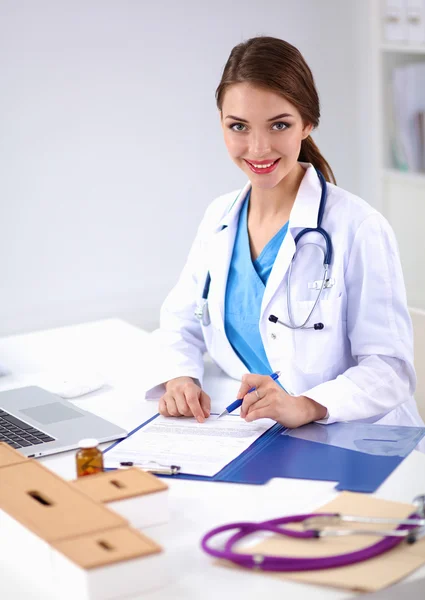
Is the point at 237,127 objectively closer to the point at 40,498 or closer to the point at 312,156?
the point at 312,156

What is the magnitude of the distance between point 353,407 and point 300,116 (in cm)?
61

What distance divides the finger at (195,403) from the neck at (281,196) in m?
0.46

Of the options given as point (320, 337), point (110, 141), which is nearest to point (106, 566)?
point (320, 337)

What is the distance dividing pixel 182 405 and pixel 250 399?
0.16m

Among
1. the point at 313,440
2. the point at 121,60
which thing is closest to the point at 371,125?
the point at 121,60

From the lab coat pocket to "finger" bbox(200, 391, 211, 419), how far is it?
21 cm

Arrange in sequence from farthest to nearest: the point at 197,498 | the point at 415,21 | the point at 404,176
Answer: the point at 404,176 → the point at 415,21 → the point at 197,498

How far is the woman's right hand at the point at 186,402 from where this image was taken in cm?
171

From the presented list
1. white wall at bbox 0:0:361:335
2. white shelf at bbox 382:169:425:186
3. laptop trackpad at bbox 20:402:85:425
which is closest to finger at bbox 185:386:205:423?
laptop trackpad at bbox 20:402:85:425

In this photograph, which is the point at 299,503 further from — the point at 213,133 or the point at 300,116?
the point at 213,133

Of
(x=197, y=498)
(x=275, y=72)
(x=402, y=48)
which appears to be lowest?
(x=197, y=498)

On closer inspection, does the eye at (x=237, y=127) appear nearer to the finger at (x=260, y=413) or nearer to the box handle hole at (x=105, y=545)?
the finger at (x=260, y=413)

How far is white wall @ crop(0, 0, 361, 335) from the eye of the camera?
3334mm

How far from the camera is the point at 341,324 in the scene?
1.84 m
